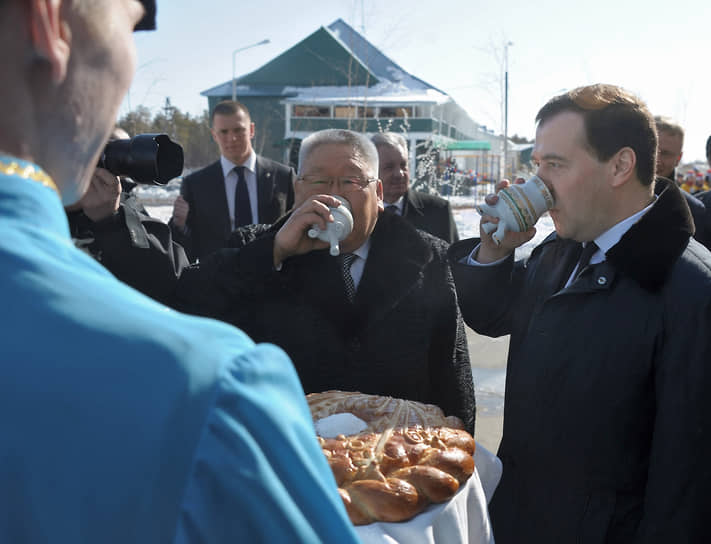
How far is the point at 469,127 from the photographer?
51.4m

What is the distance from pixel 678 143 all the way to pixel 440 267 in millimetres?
2795

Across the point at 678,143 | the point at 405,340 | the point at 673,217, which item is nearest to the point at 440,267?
the point at 405,340

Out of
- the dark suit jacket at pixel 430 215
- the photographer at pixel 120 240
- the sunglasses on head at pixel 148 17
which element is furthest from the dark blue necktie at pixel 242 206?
Result: the sunglasses on head at pixel 148 17

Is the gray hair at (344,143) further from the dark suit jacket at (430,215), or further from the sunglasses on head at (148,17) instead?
the dark suit jacket at (430,215)

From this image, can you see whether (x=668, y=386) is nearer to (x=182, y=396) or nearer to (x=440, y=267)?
(x=440, y=267)

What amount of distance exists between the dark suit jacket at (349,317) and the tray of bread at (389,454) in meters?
0.56

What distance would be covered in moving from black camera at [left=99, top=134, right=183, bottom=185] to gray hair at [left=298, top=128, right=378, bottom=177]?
677 mm

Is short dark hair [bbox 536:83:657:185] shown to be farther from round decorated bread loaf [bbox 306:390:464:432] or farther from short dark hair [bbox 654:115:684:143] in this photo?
short dark hair [bbox 654:115:684:143]

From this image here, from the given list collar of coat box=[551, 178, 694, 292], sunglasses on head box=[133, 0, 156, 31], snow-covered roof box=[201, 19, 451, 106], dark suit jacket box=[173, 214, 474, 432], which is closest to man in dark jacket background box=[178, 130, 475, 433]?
dark suit jacket box=[173, 214, 474, 432]

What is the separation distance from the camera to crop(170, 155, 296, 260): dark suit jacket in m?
4.66

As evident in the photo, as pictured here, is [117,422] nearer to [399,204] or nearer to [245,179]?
[399,204]

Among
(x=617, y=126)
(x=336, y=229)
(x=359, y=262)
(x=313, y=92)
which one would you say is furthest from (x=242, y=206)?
(x=313, y=92)

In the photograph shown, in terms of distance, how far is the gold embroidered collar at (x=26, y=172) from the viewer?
544 mm

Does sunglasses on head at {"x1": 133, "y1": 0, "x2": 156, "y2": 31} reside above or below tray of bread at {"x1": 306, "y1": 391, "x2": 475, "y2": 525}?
above
